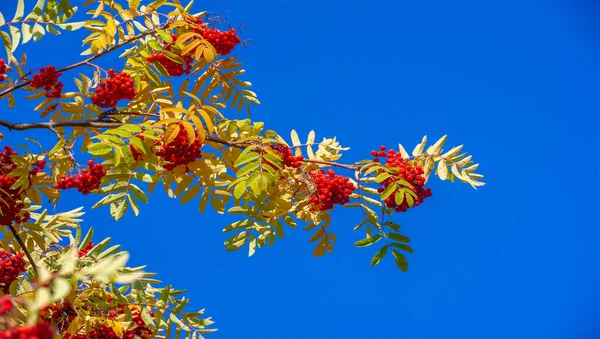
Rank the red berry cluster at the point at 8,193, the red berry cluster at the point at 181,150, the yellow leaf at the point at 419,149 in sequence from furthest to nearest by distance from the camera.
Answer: the yellow leaf at the point at 419,149, the red berry cluster at the point at 8,193, the red berry cluster at the point at 181,150

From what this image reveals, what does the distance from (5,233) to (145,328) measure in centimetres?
157

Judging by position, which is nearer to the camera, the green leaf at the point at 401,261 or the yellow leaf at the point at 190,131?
the yellow leaf at the point at 190,131

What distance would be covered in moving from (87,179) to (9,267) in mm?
1025

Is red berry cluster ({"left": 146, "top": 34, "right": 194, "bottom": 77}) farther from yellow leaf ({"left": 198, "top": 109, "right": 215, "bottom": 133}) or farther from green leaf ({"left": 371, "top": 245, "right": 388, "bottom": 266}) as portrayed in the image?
green leaf ({"left": 371, "top": 245, "right": 388, "bottom": 266})

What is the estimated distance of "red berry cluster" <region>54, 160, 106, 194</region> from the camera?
4695mm

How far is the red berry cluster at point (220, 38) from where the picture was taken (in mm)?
5562

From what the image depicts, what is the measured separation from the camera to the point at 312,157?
18.6 feet

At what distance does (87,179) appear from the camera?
4.70 metres

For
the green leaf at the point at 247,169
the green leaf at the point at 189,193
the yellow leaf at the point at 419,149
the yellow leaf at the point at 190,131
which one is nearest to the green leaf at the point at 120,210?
the green leaf at the point at 189,193

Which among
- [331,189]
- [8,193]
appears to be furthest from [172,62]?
[331,189]

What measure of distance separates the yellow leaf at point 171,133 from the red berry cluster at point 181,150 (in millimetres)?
69

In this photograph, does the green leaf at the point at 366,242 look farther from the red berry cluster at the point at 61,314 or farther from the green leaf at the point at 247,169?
the red berry cluster at the point at 61,314

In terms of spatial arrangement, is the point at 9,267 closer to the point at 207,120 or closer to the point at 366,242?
the point at 207,120

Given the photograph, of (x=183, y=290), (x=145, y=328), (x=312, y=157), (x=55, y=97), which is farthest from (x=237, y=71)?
(x=145, y=328)
